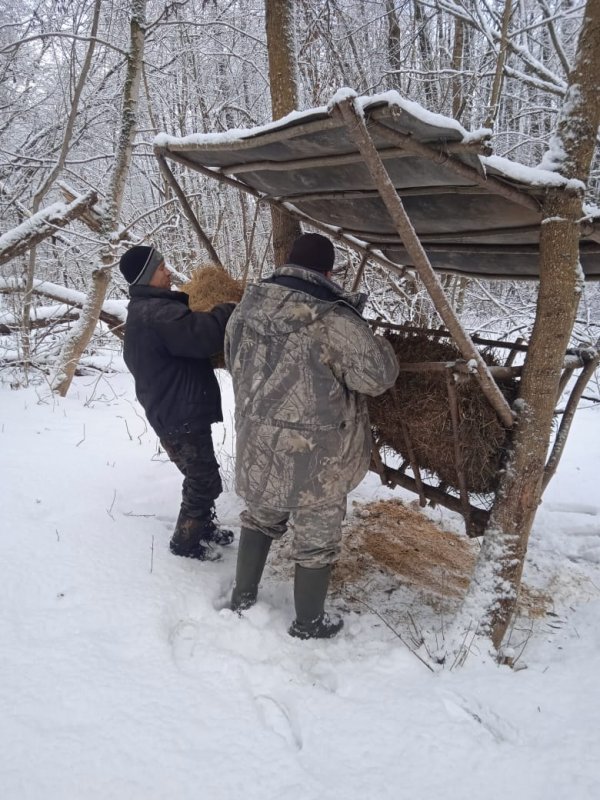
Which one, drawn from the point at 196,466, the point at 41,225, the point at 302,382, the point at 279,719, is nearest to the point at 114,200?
the point at 41,225

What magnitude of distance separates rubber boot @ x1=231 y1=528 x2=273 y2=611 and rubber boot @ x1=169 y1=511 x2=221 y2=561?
0.58 meters

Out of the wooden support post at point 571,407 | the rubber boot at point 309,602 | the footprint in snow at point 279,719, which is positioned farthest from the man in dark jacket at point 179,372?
the wooden support post at point 571,407

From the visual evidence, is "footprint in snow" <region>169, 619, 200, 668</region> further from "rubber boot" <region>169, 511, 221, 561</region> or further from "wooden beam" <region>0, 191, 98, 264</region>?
"wooden beam" <region>0, 191, 98, 264</region>

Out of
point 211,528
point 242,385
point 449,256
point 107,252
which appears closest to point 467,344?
point 242,385

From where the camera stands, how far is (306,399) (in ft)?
7.80

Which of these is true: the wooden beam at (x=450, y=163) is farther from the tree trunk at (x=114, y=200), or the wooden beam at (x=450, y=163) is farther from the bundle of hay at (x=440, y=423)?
the tree trunk at (x=114, y=200)

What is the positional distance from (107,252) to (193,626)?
5.12 metres

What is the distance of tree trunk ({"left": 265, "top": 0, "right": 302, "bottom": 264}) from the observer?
12.3 feet

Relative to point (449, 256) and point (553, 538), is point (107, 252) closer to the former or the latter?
point (449, 256)

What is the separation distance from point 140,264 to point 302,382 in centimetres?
128

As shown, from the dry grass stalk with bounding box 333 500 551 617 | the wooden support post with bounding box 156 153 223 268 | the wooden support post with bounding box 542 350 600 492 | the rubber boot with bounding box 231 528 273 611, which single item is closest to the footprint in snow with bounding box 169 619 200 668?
the rubber boot with bounding box 231 528 273 611

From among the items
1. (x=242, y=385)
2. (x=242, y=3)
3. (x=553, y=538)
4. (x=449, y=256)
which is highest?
(x=242, y=3)

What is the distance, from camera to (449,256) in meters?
3.67

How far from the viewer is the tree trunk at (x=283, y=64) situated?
3.76 meters
